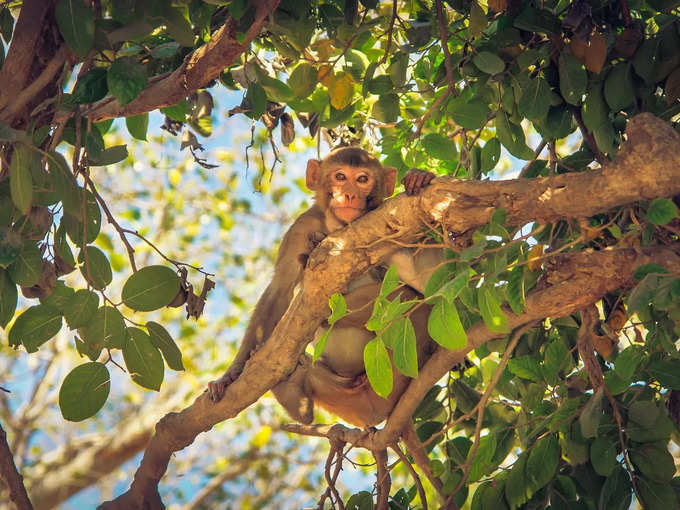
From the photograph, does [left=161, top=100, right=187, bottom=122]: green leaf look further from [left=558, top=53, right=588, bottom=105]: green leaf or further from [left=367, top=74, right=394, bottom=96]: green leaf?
[left=558, top=53, right=588, bottom=105]: green leaf

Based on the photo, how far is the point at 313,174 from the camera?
4.39 m

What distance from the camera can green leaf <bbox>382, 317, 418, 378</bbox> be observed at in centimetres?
227

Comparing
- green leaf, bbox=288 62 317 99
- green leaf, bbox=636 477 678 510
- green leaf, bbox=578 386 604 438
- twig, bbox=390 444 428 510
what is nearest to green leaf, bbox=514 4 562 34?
green leaf, bbox=288 62 317 99

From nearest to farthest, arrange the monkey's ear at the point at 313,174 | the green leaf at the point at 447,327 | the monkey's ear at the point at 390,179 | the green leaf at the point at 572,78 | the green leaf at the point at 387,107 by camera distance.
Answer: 1. the green leaf at the point at 447,327
2. the green leaf at the point at 572,78
3. the green leaf at the point at 387,107
4. the monkey's ear at the point at 390,179
5. the monkey's ear at the point at 313,174

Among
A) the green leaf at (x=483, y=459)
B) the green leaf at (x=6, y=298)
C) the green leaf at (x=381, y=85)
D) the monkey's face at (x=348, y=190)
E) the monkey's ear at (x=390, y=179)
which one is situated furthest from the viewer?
the monkey's ear at (x=390, y=179)

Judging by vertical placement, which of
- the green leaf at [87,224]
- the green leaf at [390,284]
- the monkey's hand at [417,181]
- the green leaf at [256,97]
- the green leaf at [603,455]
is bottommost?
the green leaf at [603,455]

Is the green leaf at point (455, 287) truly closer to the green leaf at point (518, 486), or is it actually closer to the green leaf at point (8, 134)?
the green leaf at point (518, 486)

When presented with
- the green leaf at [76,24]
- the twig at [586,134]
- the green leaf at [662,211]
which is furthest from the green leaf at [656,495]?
the green leaf at [76,24]

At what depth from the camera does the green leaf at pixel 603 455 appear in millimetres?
2699

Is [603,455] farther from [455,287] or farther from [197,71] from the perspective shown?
[197,71]

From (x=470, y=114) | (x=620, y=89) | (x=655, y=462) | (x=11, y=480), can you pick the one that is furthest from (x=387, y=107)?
(x=11, y=480)

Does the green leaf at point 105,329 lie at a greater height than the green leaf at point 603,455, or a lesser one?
greater

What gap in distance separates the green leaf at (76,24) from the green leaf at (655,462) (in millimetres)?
2239

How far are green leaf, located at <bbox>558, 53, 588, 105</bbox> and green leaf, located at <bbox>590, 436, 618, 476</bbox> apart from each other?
121 centimetres
